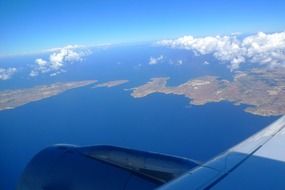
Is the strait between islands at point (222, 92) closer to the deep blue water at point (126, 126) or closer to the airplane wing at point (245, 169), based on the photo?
the deep blue water at point (126, 126)

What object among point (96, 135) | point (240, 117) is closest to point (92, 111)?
point (96, 135)

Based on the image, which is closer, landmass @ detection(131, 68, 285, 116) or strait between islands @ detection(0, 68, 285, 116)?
landmass @ detection(131, 68, 285, 116)

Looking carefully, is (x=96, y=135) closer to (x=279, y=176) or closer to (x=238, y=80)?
(x=279, y=176)

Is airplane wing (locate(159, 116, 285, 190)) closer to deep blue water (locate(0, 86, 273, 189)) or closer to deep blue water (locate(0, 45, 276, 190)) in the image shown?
deep blue water (locate(0, 45, 276, 190))

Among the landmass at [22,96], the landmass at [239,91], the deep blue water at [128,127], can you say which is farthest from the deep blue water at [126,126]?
the landmass at [22,96]

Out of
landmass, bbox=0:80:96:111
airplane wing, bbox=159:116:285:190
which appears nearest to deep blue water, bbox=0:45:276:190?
landmass, bbox=0:80:96:111

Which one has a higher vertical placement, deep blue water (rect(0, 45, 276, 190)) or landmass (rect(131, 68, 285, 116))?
landmass (rect(131, 68, 285, 116))
